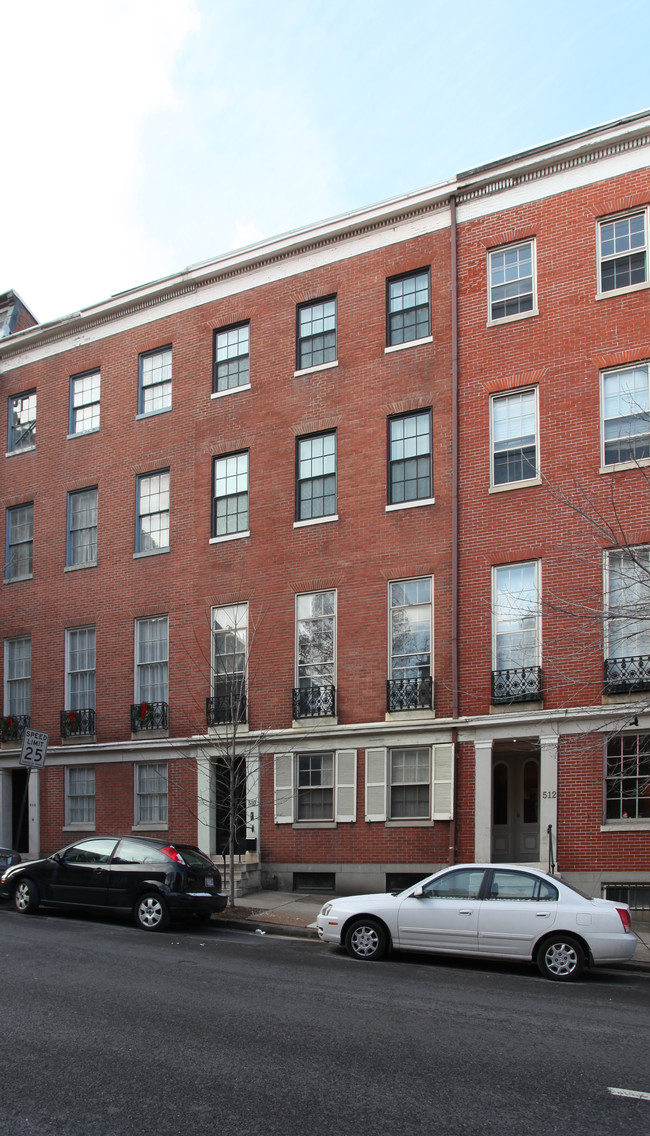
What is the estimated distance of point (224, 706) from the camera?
22141mm

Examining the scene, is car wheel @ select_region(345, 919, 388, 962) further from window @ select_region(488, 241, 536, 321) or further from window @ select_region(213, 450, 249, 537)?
A: window @ select_region(488, 241, 536, 321)

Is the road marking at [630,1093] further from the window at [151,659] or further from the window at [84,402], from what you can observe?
the window at [84,402]

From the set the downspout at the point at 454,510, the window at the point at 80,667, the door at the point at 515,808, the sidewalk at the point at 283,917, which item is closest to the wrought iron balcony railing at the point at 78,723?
the window at the point at 80,667

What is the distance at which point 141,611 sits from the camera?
24297 mm

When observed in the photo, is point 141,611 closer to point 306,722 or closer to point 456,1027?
point 306,722

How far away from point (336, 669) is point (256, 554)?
3.31 m

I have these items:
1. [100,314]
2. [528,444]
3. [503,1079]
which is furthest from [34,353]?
[503,1079]

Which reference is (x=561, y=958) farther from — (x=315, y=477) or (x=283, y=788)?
(x=315, y=477)

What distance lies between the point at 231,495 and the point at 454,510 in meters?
5.80

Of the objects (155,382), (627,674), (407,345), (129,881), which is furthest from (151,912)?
(155,382)

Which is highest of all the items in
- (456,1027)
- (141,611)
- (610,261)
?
(610,261)

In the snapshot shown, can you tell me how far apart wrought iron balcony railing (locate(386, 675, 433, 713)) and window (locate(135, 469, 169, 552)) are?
712 cm

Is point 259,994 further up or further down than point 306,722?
further down

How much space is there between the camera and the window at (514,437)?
1945 cm
